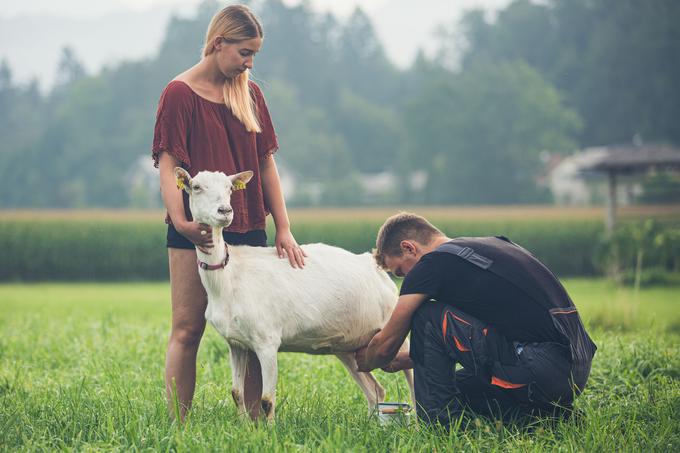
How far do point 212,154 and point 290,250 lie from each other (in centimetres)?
72

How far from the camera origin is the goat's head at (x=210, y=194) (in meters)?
4.34

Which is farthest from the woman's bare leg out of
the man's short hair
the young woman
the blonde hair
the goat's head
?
the man's short hair

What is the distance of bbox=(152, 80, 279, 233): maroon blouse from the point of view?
469 cm

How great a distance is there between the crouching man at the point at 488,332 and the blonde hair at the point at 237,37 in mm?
1343

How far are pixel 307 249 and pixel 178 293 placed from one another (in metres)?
0.83

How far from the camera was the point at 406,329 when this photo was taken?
4715 millimetres

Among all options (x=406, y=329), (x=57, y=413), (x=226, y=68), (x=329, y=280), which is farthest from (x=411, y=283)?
(x=57, y=413)

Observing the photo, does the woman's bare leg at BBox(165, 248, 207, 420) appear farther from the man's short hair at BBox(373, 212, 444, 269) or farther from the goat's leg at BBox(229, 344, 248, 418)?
the man's short hair at BBox(373, 212, 444, 269)

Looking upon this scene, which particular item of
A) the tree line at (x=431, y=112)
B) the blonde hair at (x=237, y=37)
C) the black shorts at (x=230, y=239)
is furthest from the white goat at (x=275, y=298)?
the tree line at (x=431, y=112)

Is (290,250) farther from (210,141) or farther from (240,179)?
(210,141)

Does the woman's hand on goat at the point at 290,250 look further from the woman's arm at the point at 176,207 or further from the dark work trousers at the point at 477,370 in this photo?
the dark work trousers at the point at 477,370

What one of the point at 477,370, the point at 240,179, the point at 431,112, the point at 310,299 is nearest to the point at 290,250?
the point at 310,299

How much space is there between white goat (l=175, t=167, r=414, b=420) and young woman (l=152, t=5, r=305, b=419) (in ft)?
0.44

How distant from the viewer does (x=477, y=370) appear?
462cm
